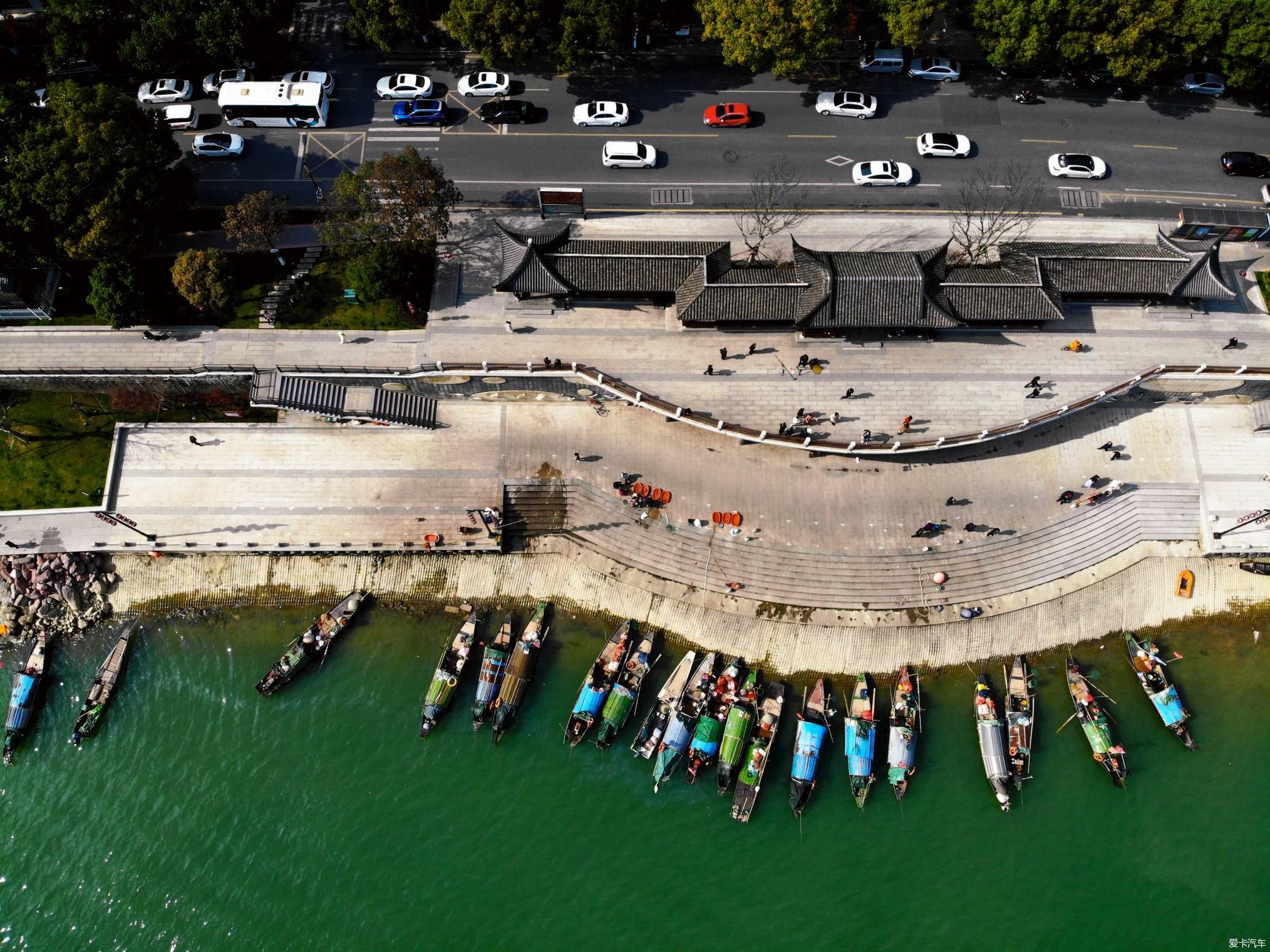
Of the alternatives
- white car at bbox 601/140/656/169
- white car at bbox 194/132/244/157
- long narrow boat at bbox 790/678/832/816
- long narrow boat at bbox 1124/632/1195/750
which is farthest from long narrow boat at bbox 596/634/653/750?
white car at bbox 194/132/244/157

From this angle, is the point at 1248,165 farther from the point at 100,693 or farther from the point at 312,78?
the point at 100,693

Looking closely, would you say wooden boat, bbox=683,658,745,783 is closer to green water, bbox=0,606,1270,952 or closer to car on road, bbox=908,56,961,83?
green water, bbox=0,606,1270,952

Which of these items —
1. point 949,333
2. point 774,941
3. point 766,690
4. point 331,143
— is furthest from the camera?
point 331,143

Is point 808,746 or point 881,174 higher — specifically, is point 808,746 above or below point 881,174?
below

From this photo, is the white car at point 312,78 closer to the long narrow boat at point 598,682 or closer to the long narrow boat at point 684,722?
the long narrow boat at point 598,682

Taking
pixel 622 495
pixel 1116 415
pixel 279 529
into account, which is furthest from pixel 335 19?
pixel 1116 415

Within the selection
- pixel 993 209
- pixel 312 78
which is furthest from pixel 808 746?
pixel 312 78

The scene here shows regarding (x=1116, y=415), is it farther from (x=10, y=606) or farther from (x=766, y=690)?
(x=10, y=606)
